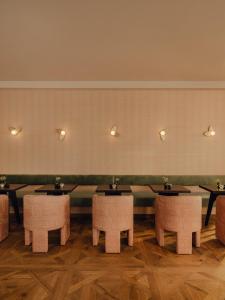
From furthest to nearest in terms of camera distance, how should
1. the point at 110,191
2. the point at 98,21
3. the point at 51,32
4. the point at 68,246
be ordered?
1. the point at 110,191
2. the point at 68,246
3. the point at 51,32
4. the point at 98,21

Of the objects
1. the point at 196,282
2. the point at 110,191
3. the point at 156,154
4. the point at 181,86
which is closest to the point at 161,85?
the point at 181,86

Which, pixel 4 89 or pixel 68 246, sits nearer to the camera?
pixel 68 246

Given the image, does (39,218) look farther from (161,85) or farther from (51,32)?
(161,85)

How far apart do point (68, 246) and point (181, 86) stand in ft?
12.4

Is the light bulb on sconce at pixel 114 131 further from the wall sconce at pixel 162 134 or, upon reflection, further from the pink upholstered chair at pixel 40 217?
the pink upholstered chair at pixel 40 217

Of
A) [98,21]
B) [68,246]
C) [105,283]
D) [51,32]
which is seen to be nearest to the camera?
[105,283]

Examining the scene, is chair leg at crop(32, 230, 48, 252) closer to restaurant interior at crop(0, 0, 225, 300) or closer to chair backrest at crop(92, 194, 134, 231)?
restaurant interior at crop(0, 0, 225, 300)

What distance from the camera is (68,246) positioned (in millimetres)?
3242

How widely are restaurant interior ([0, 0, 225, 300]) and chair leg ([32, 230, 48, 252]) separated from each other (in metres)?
0.01

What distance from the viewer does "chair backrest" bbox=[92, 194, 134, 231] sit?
306 cm

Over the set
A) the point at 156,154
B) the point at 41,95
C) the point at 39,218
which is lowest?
the point at 39,218

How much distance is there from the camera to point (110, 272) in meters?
2.55

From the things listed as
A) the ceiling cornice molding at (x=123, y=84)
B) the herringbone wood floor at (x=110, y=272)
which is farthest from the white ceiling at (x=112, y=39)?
the herringbone wood floor at (x=110, y=272)

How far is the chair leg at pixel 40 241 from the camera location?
10.0 ft
